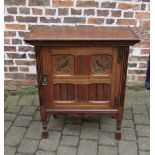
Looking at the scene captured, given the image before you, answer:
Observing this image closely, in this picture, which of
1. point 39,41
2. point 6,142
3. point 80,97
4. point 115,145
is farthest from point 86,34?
point 6,142

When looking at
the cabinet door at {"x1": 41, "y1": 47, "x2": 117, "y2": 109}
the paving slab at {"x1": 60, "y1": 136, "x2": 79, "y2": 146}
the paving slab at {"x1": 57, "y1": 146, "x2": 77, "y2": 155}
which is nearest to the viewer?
the cabinet door at {"x1": 41, "y1": 47, "x2": 117, "y2": 109}

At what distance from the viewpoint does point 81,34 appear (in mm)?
2281

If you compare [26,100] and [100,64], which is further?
[26,100]

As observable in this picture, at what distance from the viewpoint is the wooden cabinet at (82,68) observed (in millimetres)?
2156

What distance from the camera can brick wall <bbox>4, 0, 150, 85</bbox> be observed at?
9.70 feet

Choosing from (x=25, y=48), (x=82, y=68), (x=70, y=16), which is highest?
(x=70, y=16)

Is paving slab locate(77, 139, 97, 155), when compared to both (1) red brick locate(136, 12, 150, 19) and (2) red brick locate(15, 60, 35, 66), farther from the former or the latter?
(1) red brick locate(136, 12, 150, 19)

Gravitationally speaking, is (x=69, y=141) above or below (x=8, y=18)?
below

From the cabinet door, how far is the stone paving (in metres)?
0.37

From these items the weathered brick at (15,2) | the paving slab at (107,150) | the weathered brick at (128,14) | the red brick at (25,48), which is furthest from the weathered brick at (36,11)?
the paving slab at (107,150)

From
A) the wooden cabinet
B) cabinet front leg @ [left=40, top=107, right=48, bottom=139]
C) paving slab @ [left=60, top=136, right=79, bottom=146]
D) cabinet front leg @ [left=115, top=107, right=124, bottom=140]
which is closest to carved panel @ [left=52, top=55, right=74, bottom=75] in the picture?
the wooden cabinet

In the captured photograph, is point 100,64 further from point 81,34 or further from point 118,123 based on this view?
point 118,123

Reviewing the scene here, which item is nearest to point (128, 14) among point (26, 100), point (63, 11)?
point (63, 11)

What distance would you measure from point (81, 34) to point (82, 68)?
0.29 meters
